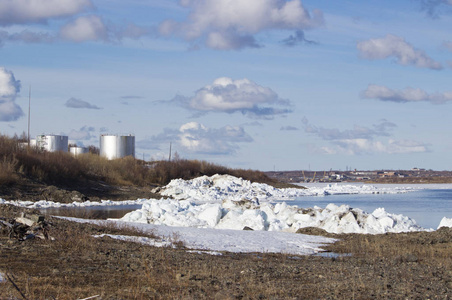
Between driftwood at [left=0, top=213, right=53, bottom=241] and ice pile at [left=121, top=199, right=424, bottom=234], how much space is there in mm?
8802

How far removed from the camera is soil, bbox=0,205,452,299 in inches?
309

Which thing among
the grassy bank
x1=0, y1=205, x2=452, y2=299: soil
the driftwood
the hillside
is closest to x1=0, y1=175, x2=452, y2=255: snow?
x1=0, y1=205, x2=452, y2=299: soil

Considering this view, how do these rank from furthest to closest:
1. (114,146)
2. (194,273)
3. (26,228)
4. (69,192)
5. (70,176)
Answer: (114,146) → (70,176) → (69,192) → (26,228) → (194,273)

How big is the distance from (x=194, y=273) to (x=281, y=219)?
44.7ft

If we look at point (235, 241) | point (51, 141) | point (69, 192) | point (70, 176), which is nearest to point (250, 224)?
point (235, 241)

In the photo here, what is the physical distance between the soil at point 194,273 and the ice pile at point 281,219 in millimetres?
6583

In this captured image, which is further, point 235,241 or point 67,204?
point 67,204

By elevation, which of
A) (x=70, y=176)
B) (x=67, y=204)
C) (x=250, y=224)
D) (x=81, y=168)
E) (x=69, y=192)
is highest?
(x=81, y=168)

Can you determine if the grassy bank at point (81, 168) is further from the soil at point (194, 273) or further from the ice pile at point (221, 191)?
the soil at point (194, 273)

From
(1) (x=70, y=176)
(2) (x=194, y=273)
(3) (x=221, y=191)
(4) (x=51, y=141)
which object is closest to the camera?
(2) (x=194, y=273)

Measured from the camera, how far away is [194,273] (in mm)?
9398

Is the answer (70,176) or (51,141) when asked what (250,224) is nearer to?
(70,176)

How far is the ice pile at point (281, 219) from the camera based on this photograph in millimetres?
20945

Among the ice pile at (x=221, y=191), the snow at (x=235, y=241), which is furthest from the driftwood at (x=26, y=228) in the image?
the ice pile at (x=221, y=191)
